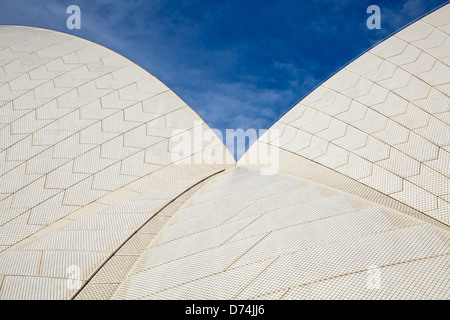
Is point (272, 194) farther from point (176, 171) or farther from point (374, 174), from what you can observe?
point (176, 171)

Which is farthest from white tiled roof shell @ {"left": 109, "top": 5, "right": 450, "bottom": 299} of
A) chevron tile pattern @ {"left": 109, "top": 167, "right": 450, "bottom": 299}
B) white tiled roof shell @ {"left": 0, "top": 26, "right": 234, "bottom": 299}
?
white tiled roof shell @ {"left": 0, "top": 26, "right": 234, "bottom": 299}

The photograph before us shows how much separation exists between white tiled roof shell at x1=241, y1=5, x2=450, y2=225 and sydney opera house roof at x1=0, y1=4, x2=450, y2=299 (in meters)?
0.05

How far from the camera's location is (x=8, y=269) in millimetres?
5402

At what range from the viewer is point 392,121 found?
9.52 metres

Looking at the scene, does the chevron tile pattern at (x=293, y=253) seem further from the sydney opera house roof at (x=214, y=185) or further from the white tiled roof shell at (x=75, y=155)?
the white tiled roof shell at (x=75, y=155)

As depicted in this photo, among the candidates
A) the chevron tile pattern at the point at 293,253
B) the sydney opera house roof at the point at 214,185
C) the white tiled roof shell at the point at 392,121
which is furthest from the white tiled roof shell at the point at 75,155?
the white tiled roof shell at the point at 392,121

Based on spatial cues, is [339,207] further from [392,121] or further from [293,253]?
[392,121]

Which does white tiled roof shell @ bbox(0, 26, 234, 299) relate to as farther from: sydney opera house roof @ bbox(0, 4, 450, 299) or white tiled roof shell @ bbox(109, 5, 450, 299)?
white tiled roof shell @ bbox(109, 5, 450, 299)

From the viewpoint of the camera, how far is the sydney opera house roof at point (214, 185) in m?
4.47

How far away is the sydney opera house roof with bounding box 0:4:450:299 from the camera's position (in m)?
4.47

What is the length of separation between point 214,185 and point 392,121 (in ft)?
20.7

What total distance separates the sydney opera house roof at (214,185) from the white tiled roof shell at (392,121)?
0.05m
